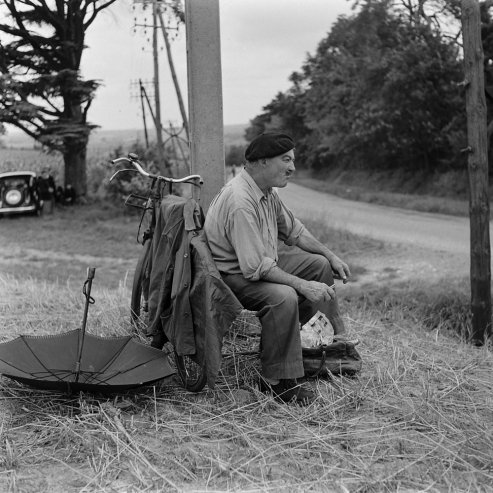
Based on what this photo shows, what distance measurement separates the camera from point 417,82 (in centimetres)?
2130

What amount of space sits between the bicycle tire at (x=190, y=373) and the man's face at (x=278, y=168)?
102 cm

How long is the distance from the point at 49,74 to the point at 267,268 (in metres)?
13.5

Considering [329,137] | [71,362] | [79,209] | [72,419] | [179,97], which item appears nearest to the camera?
[72,419]

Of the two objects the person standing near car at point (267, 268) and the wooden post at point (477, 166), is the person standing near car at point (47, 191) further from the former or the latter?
the person standing near car at point (267, 268)

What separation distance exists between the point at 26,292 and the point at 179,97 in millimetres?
8763

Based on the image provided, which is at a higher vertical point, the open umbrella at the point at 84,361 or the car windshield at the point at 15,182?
the car windshield at the point at 15,182

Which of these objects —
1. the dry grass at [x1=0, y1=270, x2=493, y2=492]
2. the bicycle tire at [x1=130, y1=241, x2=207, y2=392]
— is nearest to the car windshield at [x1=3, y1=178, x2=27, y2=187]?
the bicycle tire at [x1=130, y1=241, x2=207, y2=392]

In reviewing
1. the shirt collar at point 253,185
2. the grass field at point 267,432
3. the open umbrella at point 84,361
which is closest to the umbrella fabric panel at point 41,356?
the open umbrella at point 84,361

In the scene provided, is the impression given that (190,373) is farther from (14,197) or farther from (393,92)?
(393,92)

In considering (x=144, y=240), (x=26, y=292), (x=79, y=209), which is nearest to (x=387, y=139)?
(x=79, y=209)

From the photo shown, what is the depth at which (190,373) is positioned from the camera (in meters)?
4.03

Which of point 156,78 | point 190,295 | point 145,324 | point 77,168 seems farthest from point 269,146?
point 77,168

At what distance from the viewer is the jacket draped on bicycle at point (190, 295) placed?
359 cm

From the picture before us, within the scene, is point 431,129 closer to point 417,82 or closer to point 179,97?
point 417,82
